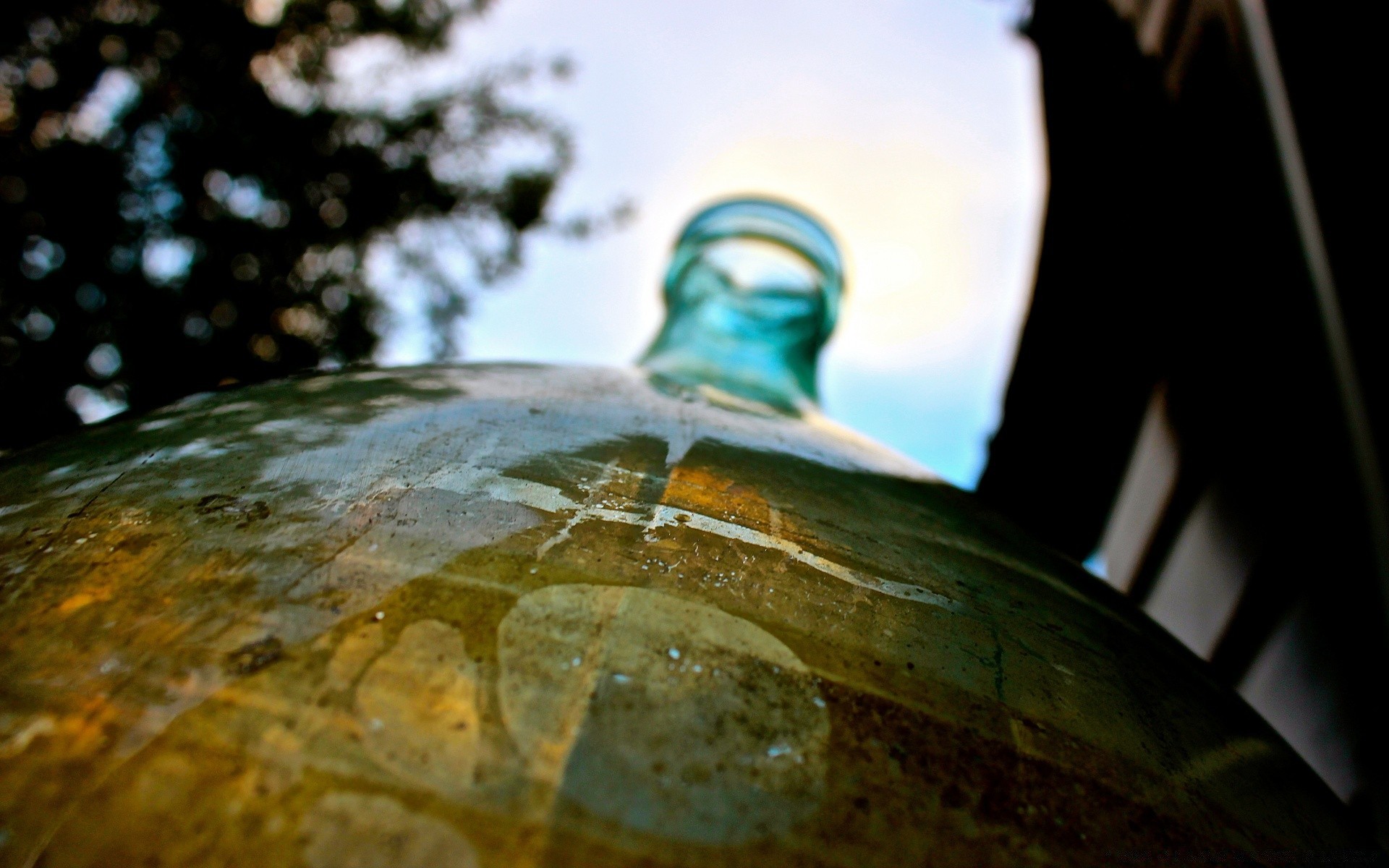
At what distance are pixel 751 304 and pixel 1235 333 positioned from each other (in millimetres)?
867

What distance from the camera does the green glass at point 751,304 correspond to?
136 centimetres

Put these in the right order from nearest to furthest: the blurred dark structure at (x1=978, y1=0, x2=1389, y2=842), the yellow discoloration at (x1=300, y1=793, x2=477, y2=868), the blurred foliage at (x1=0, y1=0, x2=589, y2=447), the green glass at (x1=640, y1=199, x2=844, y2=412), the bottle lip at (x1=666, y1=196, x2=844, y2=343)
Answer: the yellow discoloration at (x1=300, y1=793, x2=477, y2=868), the blurred dark structure at (x1=978, y1=0, x2=1389, y2=842), the green glass at (x1=640, y1=199, x2=844, y2=412), the bottle lip at (x1=666, y1=196, x2=844, y2=343), the blurred foliage at (x1=0, y1=0, x2=589, y2=447)

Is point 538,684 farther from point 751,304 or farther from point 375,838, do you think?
point 751,304

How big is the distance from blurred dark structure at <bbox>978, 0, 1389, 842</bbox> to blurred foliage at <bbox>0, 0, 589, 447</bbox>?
2.77 metres

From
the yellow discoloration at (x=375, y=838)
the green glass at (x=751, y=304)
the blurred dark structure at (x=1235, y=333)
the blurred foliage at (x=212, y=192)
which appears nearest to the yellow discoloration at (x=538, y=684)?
the yellow discoloration at (x=375, y=838)

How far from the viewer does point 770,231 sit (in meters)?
1.80

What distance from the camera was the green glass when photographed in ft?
Result: 4.46

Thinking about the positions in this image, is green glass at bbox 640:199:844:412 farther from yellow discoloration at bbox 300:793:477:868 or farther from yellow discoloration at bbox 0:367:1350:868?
yellow discoloration at bbox 300:793:477:868

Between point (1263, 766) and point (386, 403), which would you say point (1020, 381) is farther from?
point (386, 403)

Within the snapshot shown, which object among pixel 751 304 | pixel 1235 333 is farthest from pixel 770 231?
pixel 1235 333

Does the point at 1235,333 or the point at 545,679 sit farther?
the point at 1235,333

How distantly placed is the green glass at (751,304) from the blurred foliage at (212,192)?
2.00 m

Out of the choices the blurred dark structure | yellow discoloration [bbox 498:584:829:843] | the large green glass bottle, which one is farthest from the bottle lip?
yellow discoloration [bbox 498:584:829:843]

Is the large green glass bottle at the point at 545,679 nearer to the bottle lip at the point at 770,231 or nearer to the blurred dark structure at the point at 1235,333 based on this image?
the blurred dark structure at the point at 1235,333
